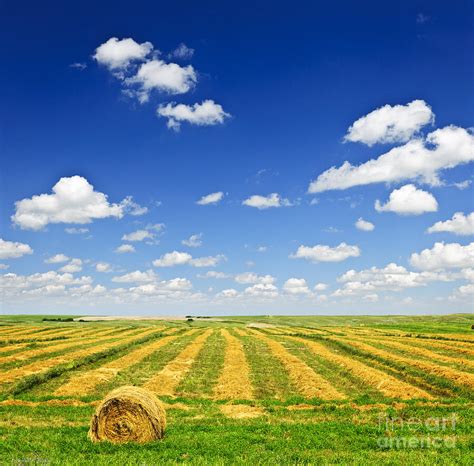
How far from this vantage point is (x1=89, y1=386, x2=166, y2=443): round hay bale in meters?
15.3

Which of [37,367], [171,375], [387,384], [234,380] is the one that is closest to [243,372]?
[234,380]

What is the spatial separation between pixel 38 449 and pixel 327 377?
19.4m

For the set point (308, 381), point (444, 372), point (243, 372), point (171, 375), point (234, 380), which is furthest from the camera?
point (243, 372)

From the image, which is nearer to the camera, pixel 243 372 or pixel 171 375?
pixel 171 375

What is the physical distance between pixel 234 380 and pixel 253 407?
24.2ft

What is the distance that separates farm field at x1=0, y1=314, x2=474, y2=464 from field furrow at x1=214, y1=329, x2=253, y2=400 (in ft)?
0.29

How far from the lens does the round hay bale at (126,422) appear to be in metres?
15.3

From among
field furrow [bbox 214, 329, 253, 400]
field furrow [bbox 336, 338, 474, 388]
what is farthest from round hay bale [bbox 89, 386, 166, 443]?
field furrow [bbox 336, 338, 474, 388]

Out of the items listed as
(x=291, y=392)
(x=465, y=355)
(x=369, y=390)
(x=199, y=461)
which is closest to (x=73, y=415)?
(x=199, y=461)

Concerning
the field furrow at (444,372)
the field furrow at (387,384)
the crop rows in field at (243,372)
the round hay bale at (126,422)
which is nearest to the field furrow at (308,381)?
the crop rows in field at (243,372)

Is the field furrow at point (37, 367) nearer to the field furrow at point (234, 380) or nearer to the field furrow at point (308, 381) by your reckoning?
the field furrow at point (234, 380)

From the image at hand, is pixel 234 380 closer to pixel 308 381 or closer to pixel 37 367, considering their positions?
pixel 308 381

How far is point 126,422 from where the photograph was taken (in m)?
15.4

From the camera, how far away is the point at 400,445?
48.0 ft
